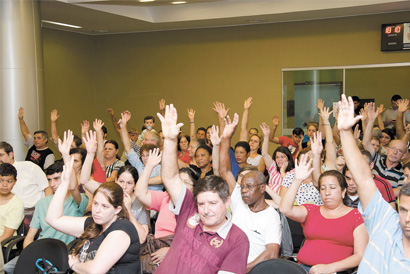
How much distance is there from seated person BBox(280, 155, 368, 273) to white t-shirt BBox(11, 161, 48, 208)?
123 inches

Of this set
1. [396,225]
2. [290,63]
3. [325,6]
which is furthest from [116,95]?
[396,225]

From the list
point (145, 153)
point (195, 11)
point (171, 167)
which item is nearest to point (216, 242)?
point (171, 167)

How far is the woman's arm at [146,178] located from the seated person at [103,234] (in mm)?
373

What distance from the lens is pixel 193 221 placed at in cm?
272

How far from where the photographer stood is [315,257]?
3516 millimetres

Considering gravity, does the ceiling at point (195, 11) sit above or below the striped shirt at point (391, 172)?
above

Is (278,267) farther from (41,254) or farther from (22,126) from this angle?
(22,126)

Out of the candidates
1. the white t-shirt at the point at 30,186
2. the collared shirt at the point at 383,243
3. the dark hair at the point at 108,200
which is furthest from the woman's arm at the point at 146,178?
the white t-shirt at the point at 30,186

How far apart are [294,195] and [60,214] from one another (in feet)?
5.10

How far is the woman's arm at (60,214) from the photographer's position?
3.04m

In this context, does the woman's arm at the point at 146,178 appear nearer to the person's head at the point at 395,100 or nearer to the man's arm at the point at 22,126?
the man's arm at the point at 22,126

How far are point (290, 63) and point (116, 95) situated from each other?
14.7ft

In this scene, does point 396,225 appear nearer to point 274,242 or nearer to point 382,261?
point 382,261

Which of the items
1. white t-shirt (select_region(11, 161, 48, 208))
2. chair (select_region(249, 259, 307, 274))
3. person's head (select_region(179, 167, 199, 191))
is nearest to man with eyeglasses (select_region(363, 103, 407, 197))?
person's head (select_region(179, 167, 199, 191))
